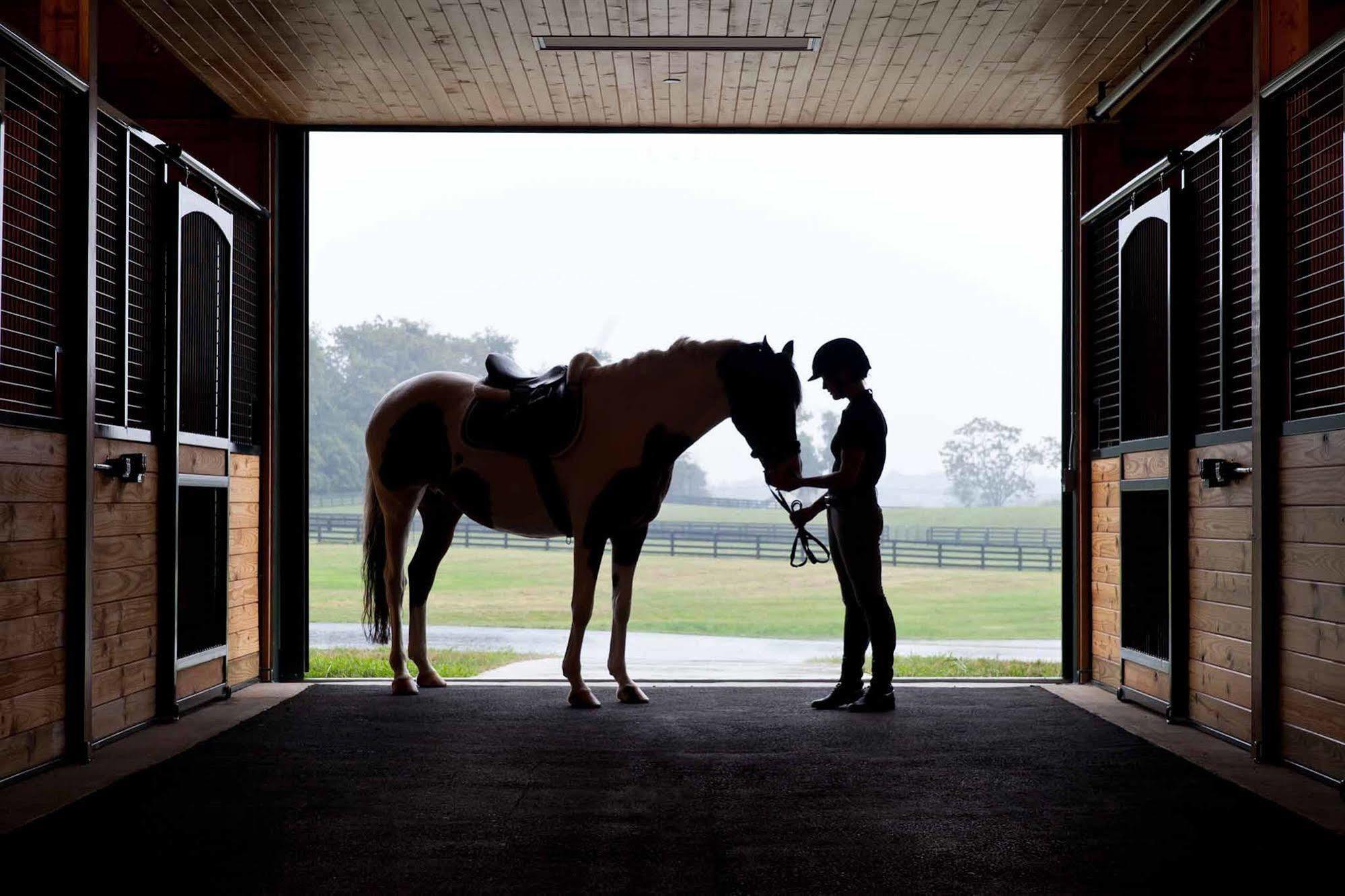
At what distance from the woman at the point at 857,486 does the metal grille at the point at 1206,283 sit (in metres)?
1.14

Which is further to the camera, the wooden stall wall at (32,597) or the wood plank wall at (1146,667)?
the wood plank wall at (1146,667)

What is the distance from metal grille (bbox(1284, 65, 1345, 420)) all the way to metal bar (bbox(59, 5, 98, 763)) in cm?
348

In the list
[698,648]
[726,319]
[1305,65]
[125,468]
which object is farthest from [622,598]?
[726,319]

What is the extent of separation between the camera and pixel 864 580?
3.94 meters

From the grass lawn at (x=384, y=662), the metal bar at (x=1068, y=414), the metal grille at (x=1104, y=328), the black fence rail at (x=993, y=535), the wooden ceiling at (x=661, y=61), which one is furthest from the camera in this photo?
Result: the black fence rail at (x=993, y=535)

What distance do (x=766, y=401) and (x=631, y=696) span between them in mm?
1265

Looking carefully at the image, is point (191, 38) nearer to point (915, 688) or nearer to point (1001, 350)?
point (915, 688)

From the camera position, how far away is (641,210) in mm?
22703

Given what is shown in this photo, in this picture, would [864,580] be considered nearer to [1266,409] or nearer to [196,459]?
[1266,409]

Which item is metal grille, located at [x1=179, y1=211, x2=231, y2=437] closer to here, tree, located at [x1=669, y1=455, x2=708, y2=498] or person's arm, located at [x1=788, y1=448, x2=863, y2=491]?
person's arm, located at [x1=788, y1=448, x2=863, y2=491]

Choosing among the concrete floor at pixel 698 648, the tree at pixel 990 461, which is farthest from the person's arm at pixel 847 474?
the tree at pixel 990 461

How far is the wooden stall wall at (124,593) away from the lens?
11.4 ft

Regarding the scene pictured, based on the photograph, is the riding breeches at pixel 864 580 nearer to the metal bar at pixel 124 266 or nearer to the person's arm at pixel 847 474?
the person's arm at pixel 847 474

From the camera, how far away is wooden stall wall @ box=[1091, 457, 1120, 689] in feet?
15.4
